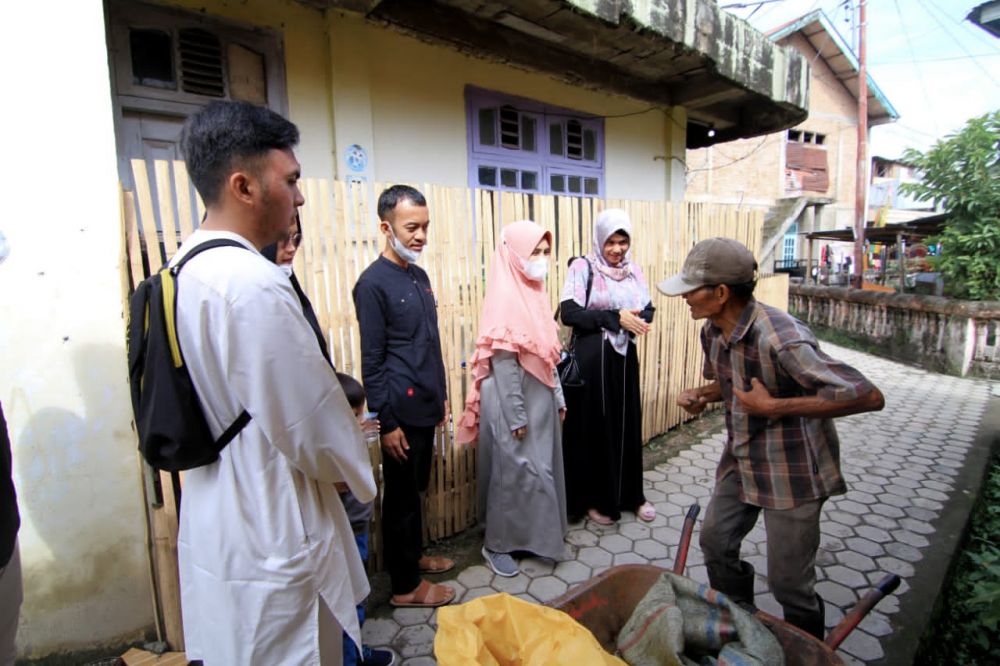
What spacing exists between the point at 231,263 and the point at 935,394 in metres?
8.92

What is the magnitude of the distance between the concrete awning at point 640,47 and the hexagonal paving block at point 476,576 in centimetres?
385

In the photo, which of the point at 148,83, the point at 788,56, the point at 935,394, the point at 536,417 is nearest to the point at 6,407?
the point at 536,417

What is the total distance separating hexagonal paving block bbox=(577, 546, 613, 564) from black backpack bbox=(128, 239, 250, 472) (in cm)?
249

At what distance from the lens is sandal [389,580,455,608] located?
273cm

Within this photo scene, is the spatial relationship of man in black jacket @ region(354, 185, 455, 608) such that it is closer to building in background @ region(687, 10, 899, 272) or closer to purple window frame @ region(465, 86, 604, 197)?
purple window frame @ region(465, 86, 604, 197)

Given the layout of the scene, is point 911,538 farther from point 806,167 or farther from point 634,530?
point 806,167

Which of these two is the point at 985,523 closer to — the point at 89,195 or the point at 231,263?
the point at 231,263

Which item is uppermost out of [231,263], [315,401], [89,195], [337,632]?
[89,195]

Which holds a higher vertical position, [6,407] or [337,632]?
[6,407]

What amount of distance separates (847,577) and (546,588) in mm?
1712

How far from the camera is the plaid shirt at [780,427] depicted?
187cm

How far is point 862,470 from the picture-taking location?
183 inches

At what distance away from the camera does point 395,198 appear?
8.25ft

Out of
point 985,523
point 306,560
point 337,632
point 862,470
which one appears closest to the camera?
point 306,560
